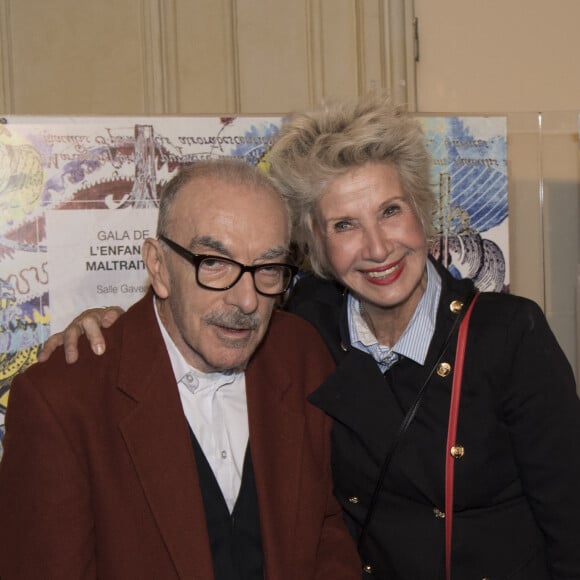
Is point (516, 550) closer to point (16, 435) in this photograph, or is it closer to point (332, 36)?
point (16, 435)

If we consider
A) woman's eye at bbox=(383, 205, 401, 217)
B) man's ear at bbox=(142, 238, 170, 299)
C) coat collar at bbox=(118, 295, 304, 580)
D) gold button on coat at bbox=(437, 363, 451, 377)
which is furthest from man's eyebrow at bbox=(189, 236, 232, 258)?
gold button on coat at bbox=(437, 363, 451, 377)

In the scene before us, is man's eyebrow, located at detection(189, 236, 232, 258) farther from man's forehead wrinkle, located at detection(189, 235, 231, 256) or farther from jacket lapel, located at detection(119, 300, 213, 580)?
jacket lapel, located at detection(119, 300, 213, 580)

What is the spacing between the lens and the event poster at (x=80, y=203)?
8.12 ft

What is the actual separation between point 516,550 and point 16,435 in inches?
47.7

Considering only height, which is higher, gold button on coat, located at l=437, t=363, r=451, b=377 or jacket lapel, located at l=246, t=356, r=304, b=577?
gold button on coat, located at l=437, t=363, r=451, b=377

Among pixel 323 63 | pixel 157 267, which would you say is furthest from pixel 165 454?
pixel 323 63

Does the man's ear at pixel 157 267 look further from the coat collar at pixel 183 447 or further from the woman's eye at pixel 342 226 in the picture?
the woman's eye at pixel 342 226

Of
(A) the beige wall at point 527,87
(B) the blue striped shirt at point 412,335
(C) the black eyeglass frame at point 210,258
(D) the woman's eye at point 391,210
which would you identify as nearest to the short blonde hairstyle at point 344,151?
(D) the woman's eye at point 391,210

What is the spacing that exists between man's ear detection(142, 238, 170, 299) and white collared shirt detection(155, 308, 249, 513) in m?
0.09

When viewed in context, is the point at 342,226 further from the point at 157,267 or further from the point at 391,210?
the point at 157,267

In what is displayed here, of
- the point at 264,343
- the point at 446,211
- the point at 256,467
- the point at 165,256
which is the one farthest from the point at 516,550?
the point at 446,211

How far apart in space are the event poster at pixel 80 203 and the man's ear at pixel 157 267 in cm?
78

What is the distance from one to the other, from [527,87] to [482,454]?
7.30 feet

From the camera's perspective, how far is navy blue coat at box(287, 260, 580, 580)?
5.84 feet
